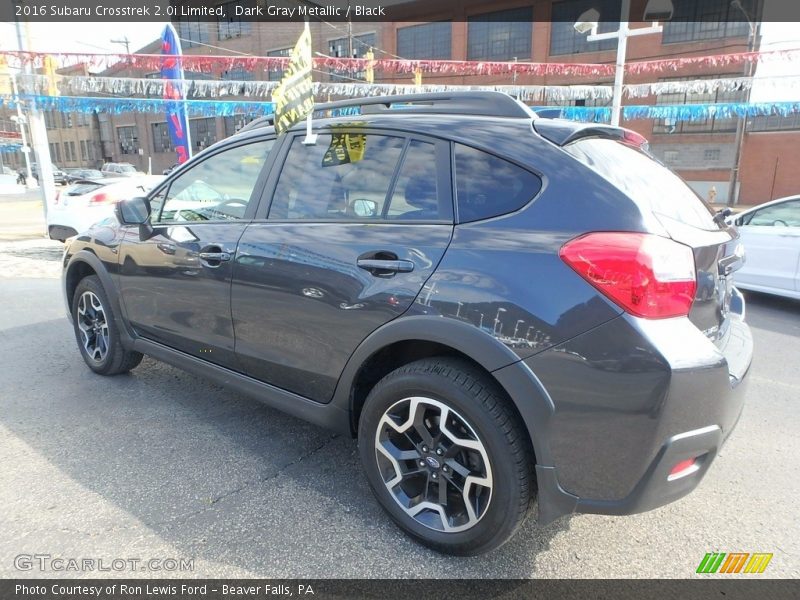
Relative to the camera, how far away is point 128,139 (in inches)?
2239

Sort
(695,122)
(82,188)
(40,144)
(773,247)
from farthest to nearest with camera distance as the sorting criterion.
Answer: (695,122), (40,144), (82,188), (773,247)

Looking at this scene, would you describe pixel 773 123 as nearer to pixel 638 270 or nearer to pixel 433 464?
pixel 638 270

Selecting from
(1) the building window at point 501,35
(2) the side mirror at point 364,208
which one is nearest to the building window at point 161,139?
(1) the building window at point 501,35

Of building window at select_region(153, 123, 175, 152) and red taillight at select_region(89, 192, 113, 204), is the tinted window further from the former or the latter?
building window at select_region(153, 123, 175, 152)

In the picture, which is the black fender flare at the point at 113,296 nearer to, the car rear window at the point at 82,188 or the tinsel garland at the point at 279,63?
the car rear window at the point at 82,188

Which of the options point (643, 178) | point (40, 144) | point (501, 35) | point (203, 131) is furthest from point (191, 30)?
point (643, 178)

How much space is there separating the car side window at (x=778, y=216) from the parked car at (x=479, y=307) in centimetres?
488

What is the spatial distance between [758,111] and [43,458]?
59.3 ft

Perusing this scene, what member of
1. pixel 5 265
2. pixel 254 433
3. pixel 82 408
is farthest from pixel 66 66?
pixel 254 433

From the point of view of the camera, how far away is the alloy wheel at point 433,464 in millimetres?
2107

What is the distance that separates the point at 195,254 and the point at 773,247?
671 cm

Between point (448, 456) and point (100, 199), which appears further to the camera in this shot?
point (100, 199)

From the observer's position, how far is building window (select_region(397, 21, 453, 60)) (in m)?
36.8

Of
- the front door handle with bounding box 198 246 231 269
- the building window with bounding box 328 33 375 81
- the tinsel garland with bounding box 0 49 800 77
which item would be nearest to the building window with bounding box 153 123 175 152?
the building window with bounding box 328 33 375 81
